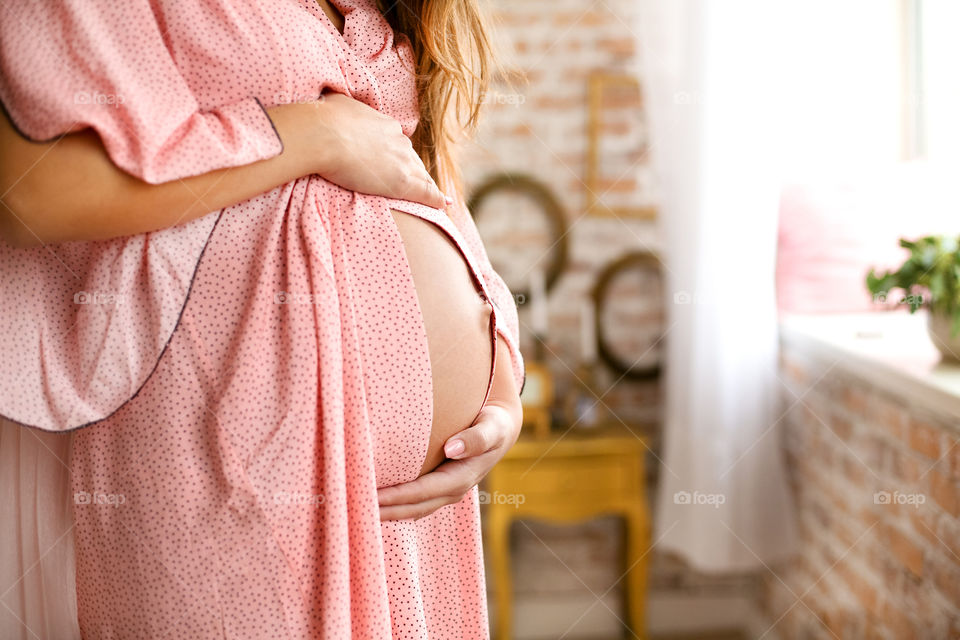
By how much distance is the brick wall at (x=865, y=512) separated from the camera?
1.52m

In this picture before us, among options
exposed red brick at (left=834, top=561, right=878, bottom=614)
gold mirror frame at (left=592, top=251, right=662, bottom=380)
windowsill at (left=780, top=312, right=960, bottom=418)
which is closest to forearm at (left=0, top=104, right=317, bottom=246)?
windowsill at (left=780, top=312, right=960, bottom=418)

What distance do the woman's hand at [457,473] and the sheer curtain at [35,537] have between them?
28 centimetres

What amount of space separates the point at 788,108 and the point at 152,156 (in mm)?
2178

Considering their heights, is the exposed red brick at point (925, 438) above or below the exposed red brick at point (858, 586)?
above

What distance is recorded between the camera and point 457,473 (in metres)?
0.82

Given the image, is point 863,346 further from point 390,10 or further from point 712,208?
point 390,10

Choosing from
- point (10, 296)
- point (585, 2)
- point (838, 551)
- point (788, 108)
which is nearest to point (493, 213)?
point (585, 2)

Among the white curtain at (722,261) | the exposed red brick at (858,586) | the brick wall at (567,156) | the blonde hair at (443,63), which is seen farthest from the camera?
the brick wall at (567,156)

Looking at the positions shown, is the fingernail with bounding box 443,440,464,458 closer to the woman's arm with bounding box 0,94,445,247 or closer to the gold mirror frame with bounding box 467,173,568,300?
the woman's arm with bounding box 0,94,445,247

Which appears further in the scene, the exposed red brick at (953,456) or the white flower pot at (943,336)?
the white flower pot at (943,336)

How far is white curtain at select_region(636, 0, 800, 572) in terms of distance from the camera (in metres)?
2.07

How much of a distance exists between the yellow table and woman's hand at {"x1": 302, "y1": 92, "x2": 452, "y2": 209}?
162 cm

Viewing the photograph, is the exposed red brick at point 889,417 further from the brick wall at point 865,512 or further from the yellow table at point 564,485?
the yellow table at point 564,485

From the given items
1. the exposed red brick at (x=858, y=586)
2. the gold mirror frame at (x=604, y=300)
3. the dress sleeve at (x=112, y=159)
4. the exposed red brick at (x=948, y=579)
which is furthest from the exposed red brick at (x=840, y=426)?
the dress sleeve at (x=112, y=159)
